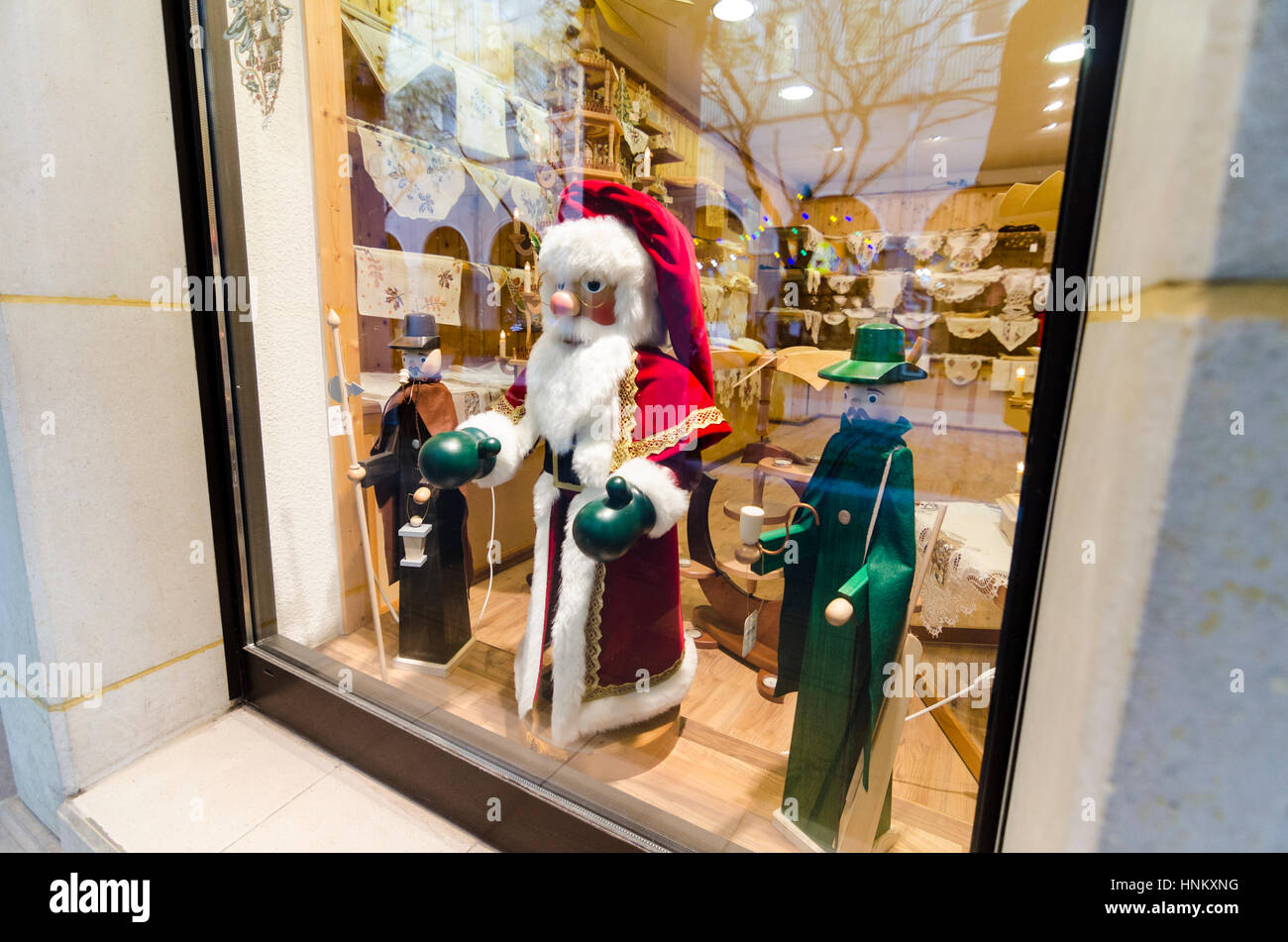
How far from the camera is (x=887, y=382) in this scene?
841 mm

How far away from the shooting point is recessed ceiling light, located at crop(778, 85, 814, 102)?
1.04 metres

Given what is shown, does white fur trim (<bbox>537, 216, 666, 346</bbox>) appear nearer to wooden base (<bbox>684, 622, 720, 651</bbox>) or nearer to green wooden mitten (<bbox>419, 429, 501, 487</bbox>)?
green wooden mitten (<bbox>419, 429, 501, 487</bbox>)

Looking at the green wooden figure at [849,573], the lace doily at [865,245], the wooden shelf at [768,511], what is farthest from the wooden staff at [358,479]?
the lace doily at [865,245]

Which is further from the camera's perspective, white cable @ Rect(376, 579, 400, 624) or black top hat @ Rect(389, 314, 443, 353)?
white cable @ Rect(376, 579, 400, 624)

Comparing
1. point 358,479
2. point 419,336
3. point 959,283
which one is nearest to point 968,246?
point 959,283

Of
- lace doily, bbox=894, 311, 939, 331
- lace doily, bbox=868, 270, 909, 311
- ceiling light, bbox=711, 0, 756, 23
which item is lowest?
lace doily, bbox=894, 311, 939, 331

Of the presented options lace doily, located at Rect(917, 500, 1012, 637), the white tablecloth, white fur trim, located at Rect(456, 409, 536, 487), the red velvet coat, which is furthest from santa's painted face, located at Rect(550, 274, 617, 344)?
lace doily, located at Rect(917, 500, 1012, 637)

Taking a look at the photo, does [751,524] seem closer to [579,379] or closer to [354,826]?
[579,379]

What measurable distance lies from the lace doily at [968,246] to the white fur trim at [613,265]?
0.49m

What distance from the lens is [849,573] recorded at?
3.00 feet

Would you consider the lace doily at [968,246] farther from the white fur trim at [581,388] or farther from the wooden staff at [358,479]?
the wooden staff at [358,479]

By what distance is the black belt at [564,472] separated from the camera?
1.15 metres

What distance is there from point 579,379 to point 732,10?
29.8 inches

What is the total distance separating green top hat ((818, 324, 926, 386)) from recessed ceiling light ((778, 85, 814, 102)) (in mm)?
485
